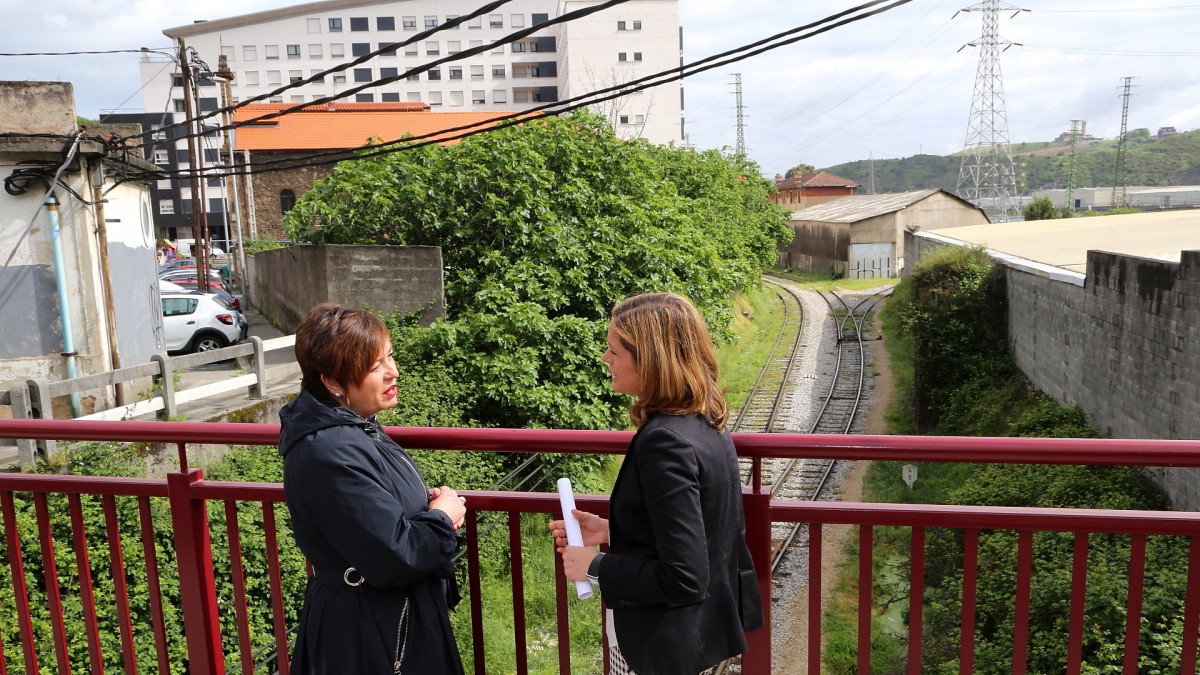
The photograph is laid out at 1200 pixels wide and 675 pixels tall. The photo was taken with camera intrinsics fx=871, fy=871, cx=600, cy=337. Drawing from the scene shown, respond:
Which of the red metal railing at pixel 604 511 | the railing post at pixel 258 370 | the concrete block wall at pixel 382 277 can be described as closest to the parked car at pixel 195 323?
the concrete block wall at pixel 382 277

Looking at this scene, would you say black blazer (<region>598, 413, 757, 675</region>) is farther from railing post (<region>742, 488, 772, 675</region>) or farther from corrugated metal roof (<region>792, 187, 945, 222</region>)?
corrugated metal roof (<region>792, 187, 945, 222</region>)

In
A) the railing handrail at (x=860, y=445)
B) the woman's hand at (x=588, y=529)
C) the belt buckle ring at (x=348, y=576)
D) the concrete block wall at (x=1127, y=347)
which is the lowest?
the concrete block wall at (x=1127, y=347)

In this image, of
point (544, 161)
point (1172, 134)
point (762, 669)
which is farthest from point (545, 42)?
point (1172, 134)

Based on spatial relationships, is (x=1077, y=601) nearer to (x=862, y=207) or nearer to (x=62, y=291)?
(x=62, y=291)

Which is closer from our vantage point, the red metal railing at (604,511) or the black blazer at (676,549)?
the black blazer at (676,549)

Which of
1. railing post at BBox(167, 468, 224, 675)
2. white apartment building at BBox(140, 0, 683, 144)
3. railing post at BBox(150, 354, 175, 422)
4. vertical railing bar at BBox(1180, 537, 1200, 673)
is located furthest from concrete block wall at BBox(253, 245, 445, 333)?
white apartment building at BBox(140, 0, 683, 144)

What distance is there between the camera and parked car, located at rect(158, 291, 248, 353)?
1655 cm

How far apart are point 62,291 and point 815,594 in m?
10.5

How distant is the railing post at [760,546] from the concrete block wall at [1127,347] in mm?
9304

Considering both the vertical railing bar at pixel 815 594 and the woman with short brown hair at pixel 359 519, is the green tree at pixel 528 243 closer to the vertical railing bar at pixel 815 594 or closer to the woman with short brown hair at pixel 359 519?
the vertical railing bar at pixel 815 594

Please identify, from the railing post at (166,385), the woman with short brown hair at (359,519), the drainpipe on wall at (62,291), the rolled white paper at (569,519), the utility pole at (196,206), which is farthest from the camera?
the utility pole at (196,206)

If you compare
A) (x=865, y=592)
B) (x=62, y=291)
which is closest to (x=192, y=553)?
(x=865, y=592)

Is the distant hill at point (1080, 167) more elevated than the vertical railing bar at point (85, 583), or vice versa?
the distant hill at point (1080, 167)

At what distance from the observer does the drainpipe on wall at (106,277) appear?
34.4 feet
